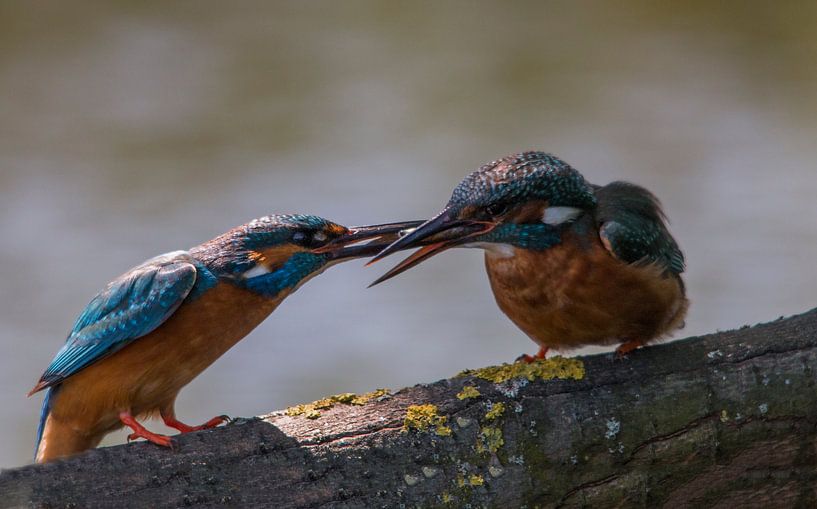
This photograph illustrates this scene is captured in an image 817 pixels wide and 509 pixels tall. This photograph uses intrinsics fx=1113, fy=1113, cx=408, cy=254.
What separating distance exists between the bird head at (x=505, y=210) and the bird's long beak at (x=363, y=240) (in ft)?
0.84

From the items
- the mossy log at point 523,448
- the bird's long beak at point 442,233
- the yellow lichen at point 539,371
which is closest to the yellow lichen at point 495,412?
the mossy log at point 523,448

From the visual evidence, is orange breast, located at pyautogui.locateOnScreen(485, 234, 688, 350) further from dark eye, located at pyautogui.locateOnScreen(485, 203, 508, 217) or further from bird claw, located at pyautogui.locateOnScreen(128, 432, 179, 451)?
bird claw, located at pyautogui.locateOnScreen(128, 432, 179, 451)

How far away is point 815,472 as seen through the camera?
10.3 feet

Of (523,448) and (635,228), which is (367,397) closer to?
(523,448)

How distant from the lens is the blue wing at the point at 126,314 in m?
3.64

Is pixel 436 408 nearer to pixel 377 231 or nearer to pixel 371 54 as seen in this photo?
pixel 377 231

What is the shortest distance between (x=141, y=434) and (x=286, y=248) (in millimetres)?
873

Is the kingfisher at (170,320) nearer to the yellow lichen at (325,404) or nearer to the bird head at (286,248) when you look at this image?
the bird head at (286,248)

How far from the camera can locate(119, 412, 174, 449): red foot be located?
9.80 ft

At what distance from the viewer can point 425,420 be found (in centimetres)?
305

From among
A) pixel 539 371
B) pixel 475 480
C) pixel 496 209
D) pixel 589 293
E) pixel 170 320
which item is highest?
pixel 496 209

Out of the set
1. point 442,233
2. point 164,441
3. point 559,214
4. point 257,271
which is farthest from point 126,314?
point 559,214

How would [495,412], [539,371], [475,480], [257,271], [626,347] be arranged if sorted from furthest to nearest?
[257,271] < [626,347] < [539,371] < [495,412] < [475,480]

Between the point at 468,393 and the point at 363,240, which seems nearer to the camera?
the point at 468,393
